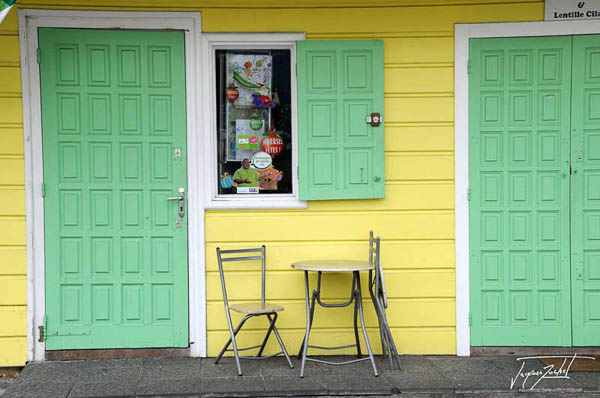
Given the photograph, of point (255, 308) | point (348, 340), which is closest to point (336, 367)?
point (348, 340)

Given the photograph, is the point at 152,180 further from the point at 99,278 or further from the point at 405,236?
the point at 405,236

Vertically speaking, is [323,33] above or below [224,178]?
above

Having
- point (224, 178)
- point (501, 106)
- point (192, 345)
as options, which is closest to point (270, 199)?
point (224, 178)

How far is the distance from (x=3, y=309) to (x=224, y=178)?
1938 mm

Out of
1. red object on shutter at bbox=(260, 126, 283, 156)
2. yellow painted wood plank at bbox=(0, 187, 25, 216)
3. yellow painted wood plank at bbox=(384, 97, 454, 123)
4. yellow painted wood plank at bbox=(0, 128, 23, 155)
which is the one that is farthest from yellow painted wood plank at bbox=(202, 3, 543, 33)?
yellow painted wood plank at bbox=(0, 187, 25, 216)

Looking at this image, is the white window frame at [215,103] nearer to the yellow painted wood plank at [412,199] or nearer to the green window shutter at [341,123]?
the green window shutter at [341,123]

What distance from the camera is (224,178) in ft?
20.6

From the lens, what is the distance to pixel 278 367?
5910 millimetres

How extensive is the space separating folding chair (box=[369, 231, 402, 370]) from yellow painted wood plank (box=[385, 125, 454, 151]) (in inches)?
29.2

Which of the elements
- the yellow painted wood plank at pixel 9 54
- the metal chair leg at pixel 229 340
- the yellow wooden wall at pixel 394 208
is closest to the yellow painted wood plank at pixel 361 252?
the yellow wooden wall at pixel 394 208

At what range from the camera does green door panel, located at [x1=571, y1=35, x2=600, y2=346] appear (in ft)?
20.3

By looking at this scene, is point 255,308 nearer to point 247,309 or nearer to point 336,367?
point 247,309

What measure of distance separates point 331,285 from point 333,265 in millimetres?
523

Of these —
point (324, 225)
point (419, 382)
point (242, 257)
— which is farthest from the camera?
point (324, 225)
